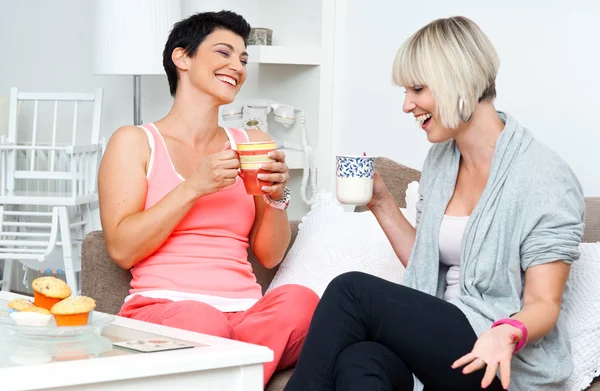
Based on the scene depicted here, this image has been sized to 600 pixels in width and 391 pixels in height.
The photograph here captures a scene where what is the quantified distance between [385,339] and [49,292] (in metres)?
0.57

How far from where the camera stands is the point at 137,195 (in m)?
2.03

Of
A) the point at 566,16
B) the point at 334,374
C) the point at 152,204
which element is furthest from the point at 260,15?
the point at 334,374

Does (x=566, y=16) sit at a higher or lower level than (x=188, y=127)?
higher

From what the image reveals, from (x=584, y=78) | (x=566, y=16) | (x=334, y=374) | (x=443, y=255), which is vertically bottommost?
(x=334, y=374)

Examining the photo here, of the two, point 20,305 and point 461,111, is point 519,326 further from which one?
point 20,305

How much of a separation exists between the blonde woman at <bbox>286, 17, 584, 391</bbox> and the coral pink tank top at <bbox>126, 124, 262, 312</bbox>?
1.35 feet

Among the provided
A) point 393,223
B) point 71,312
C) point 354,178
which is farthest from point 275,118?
point 71,312

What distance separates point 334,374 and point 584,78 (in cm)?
125

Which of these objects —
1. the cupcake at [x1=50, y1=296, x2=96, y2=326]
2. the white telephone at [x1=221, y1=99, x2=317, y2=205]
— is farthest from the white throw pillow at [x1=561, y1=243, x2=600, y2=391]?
the white telephone at [x1=221, y1=99, x2=317, y2=205]

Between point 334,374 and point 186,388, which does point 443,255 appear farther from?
point 186,388

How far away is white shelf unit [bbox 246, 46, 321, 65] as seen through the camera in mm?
3352

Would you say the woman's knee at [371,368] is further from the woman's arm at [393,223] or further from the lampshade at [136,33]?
the lampshade at [136,33]

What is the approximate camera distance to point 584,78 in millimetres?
2443

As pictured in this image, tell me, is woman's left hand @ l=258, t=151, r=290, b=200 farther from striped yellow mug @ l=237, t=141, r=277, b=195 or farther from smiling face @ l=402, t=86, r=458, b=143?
smiling face @ l=402, t=86, r=458, b=143
